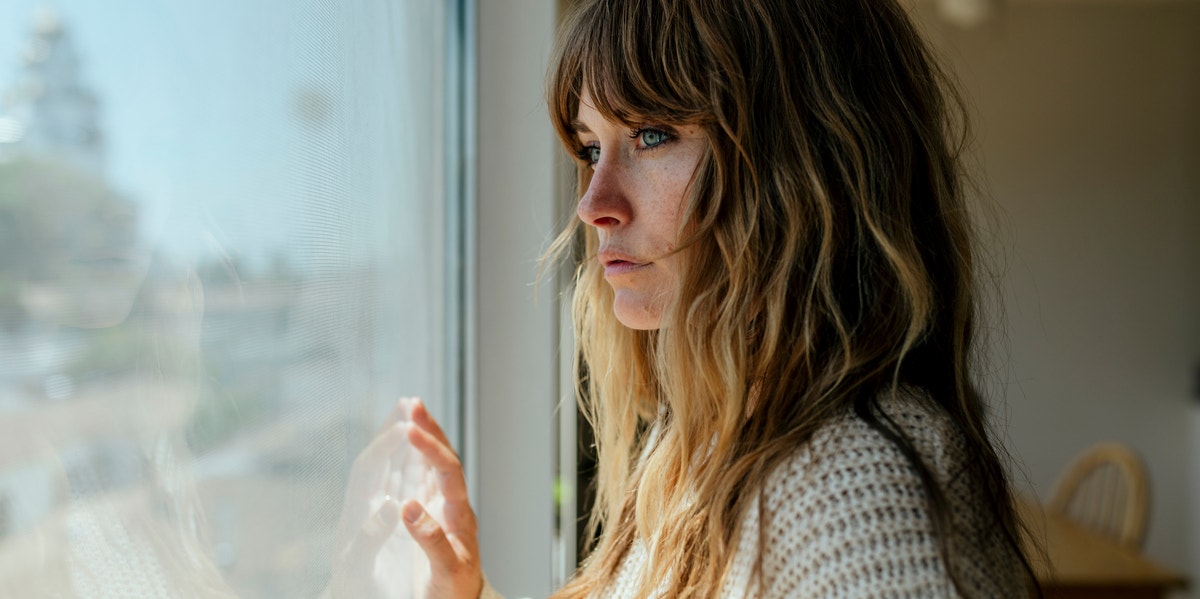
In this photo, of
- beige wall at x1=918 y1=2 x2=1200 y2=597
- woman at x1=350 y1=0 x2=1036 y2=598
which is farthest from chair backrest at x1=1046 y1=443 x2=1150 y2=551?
woman at x1=350 y1=0 x2=1036 y2=598

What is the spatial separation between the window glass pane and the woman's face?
0.18 metres

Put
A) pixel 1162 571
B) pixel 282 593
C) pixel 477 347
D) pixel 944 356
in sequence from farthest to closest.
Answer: pixel 1162 571 → pixel 477 347 → pixel 944 356 → pixel 282 593

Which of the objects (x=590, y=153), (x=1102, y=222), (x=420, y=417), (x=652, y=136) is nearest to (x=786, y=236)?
(x=652, y=136)

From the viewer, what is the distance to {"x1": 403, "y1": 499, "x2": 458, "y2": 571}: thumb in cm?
78

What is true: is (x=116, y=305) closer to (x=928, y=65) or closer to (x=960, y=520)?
(x=960, y=520)

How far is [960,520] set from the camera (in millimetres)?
555

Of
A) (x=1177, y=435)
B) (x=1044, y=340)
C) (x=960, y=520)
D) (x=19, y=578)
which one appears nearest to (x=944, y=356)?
(x=960, y=520)

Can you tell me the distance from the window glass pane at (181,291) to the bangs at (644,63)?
178mm

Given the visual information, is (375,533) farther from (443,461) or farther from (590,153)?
(590,153)

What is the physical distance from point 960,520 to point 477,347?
28.6 inches

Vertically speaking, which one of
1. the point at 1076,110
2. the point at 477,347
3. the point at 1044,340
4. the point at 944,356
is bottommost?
the point at 1044,340

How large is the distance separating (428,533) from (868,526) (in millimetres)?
401

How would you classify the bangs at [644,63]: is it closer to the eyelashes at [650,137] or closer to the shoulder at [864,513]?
the eyelashes at [650,137]

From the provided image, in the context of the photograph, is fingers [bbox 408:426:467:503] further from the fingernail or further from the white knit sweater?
the white knit sweater
